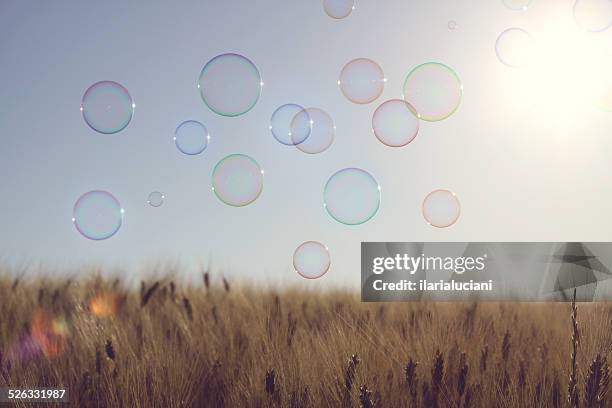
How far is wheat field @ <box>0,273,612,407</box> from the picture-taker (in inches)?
130

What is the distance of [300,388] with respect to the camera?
337 cm

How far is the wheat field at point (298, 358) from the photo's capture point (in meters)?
3.29

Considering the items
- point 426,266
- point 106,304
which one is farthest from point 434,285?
point 106,304

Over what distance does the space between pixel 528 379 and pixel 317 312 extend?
251cm

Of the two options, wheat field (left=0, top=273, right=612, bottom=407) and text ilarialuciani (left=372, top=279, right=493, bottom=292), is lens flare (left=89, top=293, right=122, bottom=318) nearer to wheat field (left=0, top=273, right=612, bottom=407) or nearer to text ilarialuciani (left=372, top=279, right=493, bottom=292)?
wheat field (left=0, top=273, right=612, bottom=407)

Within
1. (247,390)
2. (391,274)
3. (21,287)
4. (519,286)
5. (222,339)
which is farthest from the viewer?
(391,274)

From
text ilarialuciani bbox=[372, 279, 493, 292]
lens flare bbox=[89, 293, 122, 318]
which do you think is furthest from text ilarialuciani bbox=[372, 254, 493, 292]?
lens flare bbox=[89, 293, 122, 318]

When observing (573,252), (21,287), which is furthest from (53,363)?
(573,252)

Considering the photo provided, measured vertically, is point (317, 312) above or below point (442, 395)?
above

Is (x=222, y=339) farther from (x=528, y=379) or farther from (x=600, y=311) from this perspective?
(x=600, y=311)

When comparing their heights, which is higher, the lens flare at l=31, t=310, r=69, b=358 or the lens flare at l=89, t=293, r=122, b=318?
A: the lens flare at l=89, t=293, r=122, b=318

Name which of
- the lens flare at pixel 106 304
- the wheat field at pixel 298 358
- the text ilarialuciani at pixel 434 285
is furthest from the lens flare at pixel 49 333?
the text ilarialuciani at pixel 434 285

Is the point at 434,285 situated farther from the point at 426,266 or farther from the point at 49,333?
the point at 49,333

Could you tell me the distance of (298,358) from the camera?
3602mm
